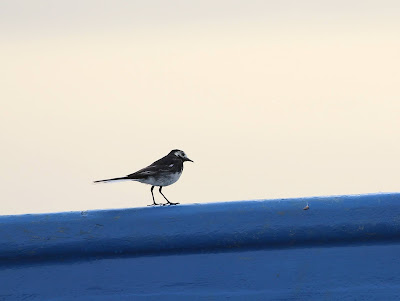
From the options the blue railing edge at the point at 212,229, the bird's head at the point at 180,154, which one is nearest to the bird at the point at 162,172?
the bird's head at the point at 180,154

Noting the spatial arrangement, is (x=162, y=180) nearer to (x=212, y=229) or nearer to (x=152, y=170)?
(x=152, y=170)

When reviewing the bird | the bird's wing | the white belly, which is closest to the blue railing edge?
the bird's wing

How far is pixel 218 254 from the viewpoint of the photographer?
3.32m

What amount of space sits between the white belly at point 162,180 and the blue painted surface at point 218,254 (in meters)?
2.66

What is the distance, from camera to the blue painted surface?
325cm

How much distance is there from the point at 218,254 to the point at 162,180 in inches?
114

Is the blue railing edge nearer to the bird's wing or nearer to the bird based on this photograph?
the bird's wing

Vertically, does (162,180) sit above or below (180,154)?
below

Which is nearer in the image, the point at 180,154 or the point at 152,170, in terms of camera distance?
the point at 152,170

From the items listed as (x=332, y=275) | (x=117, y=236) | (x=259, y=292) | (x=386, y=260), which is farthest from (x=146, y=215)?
(x=386, y=260)

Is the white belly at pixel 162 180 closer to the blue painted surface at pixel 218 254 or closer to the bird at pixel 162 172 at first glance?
the bird at pixel 162 172

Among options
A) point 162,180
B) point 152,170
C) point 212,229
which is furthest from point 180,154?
point 212,229

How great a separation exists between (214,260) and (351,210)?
0.71 m

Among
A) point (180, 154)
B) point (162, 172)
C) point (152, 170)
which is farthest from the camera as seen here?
point (180, 154)
